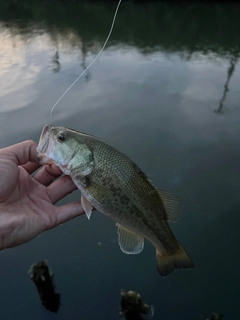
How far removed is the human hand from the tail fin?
31.5 inches

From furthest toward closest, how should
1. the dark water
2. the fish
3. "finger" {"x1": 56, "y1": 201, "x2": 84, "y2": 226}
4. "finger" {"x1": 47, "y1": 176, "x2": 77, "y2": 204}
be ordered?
the dark water, "finger" {"x1": 47, "y1": 176, "x2": 77, "y2": 204}, "finger" {"x1": 56, "y1": 201, "x2": 84, "y2": 226}, the fish

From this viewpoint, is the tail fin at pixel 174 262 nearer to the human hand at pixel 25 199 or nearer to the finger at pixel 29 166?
the human hand at pixel 25 199

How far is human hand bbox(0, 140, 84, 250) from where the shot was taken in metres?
2.29

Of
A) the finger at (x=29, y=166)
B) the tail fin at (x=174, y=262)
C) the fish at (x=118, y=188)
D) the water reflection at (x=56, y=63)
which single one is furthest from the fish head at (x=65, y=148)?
the water reflection at (x=56, y=63)

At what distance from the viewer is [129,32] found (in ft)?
45.8

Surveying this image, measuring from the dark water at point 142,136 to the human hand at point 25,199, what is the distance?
1761 millimetres

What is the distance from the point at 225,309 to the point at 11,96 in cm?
702

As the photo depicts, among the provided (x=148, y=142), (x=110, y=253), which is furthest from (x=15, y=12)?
(x=110, y=253)

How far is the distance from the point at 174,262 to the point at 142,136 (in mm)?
4137

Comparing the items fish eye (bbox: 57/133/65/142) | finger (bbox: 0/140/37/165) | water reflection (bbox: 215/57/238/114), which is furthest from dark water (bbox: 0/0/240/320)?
fish eye (bbox: 57/133/65/142)

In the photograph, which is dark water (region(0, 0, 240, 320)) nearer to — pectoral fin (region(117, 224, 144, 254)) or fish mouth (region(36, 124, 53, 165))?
pectoral fin (region(117, 224, 144, 254))

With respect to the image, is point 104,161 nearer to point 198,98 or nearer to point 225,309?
point 225,309

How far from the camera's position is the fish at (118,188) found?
Answer: 7.10ft

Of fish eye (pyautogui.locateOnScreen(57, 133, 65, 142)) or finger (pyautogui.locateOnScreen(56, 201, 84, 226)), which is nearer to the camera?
fish eye (pyautogui.locateOnScreen(57, 133, 65, 142))
